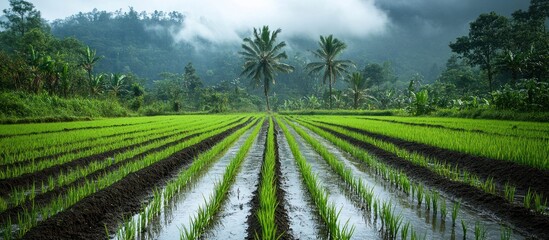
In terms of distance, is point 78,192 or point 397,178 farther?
point 397,178

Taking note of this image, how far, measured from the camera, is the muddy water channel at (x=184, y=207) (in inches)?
117

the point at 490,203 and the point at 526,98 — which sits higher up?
the point at 526,98

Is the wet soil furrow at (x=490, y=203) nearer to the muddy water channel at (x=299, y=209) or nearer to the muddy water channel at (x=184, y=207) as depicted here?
the muddy water channel at (x=299, y=209)

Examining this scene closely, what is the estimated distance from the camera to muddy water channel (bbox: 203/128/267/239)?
2.98 m

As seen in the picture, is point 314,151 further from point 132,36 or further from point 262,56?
point 132,36

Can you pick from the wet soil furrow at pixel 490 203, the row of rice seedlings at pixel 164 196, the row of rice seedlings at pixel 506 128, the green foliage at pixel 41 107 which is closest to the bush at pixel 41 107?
the green foliage at pixel 41 107

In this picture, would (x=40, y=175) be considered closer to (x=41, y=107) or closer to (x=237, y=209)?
(x=237, y=209)

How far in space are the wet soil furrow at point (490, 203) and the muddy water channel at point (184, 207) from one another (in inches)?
115

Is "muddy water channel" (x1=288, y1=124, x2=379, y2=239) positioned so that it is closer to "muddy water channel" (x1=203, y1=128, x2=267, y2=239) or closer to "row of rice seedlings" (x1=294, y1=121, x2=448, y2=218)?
"row of rice seedlings" (x1=294, y1=121, x2=448, y2=218)

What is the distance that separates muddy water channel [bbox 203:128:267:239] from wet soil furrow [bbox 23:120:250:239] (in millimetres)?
951

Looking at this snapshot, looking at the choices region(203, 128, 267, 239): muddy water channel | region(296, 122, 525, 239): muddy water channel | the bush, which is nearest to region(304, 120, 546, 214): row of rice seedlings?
region(296, 122, 525, 239): muddy water channel

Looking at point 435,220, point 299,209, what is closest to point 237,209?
point 299,209

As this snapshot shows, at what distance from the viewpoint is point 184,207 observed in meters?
3.76

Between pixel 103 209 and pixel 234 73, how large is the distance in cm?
7787
